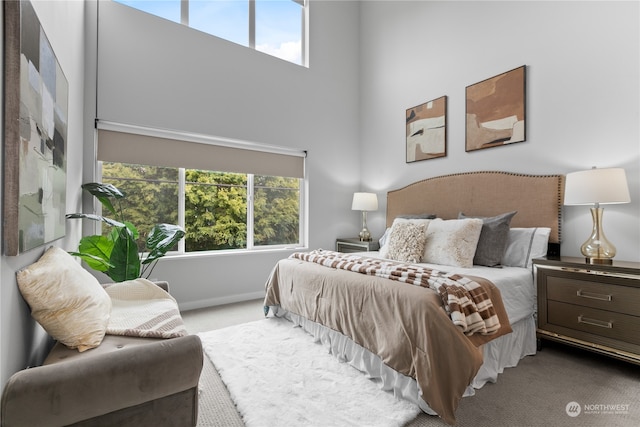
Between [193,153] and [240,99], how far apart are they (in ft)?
2.90

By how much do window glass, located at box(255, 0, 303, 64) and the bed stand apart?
2.69 meters

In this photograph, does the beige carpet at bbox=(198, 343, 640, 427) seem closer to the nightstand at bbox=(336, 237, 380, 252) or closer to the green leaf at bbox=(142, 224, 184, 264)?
the green leaf at bbox=(142, 224, 184, 264)

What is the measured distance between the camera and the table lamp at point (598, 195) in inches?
85.1

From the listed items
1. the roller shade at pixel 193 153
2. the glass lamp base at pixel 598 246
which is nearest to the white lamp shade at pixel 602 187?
the glass lamp base at pixel 598 246

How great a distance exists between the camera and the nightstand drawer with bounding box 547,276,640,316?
1947 mm

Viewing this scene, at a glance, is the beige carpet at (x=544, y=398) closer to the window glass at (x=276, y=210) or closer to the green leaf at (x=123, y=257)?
the green leaf at (x=123, y=257)

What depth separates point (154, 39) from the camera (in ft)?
10.7

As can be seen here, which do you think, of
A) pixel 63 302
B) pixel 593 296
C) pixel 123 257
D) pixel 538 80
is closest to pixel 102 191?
pixel 123 257

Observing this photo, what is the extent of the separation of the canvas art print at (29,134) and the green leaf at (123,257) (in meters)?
0.64

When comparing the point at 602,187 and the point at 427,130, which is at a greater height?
the point at 427,130

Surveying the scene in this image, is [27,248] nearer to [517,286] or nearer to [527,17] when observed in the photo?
[517,286]

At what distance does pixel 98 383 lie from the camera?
104 cm

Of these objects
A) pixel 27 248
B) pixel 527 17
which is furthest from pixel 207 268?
pixel 527 17

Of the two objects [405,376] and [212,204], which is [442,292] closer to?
[405,376]
